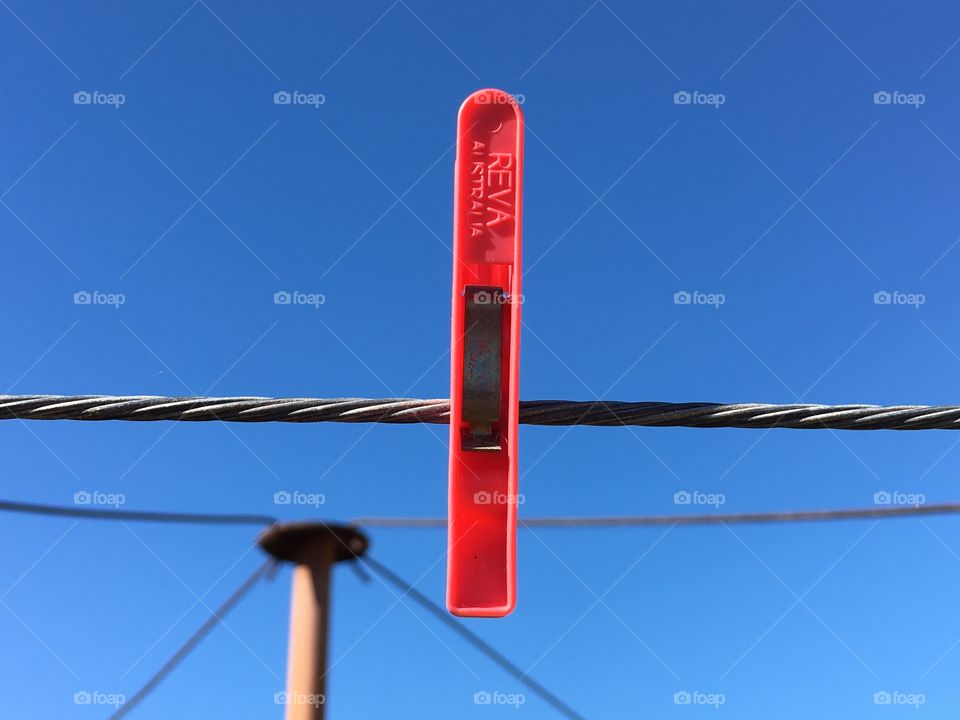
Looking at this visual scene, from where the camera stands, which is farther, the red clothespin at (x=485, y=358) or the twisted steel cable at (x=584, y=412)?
the twisted steel cable at (x=584, y=412)

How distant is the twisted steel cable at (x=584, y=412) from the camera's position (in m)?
2.15

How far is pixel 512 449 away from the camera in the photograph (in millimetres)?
1675

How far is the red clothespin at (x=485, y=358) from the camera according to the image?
64.1 inches

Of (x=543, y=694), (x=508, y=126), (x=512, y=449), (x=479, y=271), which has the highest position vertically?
(x=508, y=126)

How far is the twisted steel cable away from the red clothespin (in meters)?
0.42

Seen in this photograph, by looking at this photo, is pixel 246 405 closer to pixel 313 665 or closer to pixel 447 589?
pixel 447 589

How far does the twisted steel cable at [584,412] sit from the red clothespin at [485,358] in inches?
16.5

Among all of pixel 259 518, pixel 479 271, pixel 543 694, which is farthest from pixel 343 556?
pixel 479 271

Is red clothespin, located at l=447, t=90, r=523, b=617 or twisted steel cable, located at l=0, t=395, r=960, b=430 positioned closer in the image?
red clothespin, located at l=447, t=90, r=523, b=617

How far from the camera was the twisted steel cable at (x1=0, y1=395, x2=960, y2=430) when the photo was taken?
215 cm

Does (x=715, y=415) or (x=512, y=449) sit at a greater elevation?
(x=715, y=415)

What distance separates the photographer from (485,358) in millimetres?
1722

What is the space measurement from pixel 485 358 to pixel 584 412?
0.52 metres

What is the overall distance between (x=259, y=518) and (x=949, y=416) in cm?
305
